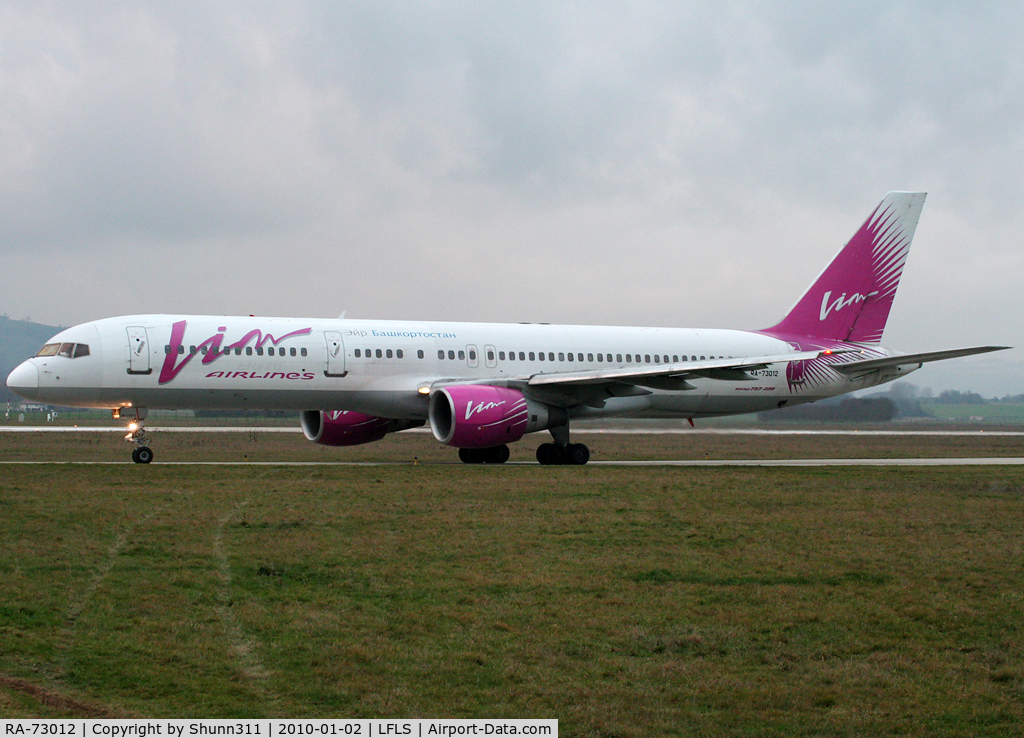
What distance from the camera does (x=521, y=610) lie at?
9.73 m

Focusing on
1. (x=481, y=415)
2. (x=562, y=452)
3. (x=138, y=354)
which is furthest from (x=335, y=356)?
(x=562, y=452)

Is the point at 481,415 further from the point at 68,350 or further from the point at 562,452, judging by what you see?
the point at 68,350

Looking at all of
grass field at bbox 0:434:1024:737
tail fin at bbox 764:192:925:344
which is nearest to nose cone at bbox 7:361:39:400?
grass field at bbox 0:434:1024:737

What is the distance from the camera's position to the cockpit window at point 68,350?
25.6 m

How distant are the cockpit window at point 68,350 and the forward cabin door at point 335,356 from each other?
5777 mm

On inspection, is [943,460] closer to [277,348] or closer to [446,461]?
[446,461]

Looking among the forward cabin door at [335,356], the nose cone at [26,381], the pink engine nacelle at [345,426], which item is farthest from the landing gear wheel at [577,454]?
the nose cone at [26,381]

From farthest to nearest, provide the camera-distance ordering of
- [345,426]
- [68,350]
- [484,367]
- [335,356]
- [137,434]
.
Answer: [345,426]
[484,367]
[335,356]
[137,434]
[68,350]

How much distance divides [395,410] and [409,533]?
47.9 feet

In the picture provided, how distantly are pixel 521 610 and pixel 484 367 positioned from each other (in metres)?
20.2

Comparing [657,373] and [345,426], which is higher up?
[657,373]

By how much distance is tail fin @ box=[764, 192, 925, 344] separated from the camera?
35375mm
